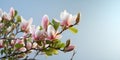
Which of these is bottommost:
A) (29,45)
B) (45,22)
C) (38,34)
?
(29,45)

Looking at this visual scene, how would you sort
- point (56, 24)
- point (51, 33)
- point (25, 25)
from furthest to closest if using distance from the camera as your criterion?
point (25, 25) → point (56, 24) → point (51, 33)

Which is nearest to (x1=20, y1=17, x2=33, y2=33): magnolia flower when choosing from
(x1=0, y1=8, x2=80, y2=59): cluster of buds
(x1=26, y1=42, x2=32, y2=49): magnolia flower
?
(x1=0, y1=8, x2=80, y2=59): cluster of buds

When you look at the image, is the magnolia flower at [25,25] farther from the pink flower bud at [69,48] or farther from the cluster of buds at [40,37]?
the pink flower bud at [69,48]

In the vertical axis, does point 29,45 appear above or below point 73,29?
below

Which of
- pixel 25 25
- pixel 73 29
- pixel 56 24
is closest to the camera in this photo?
pixel 56 24

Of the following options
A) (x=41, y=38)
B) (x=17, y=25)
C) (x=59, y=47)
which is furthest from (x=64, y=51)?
(x=17, y=25)

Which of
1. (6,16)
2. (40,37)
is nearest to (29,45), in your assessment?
(40,37)

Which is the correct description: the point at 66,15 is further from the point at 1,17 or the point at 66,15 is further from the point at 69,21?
the point at 1,17

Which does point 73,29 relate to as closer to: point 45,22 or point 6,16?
point 45,22

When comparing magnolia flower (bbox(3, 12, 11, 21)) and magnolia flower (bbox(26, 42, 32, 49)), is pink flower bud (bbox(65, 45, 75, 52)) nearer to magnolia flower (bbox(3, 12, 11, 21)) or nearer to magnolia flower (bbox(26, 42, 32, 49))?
magnolia flower (bbox(26, 42, 32, 49))

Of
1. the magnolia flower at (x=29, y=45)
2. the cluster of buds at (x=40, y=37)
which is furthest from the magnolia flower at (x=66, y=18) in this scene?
the magnolia flower at (x=29, y=45)
